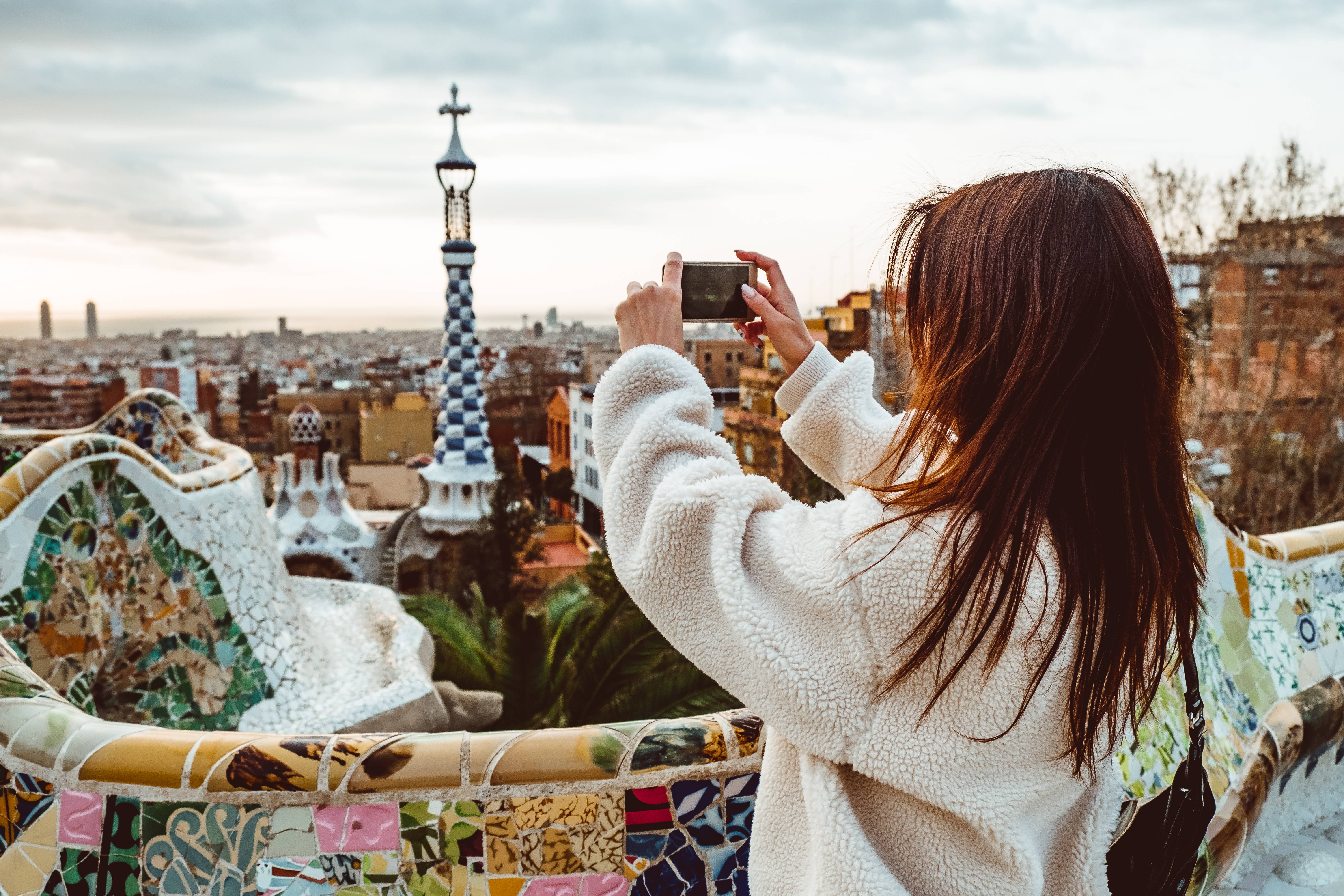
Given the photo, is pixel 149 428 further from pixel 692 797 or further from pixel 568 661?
pixel 692 797

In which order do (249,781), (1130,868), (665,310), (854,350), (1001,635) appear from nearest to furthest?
(1001,635) < (665,310) < (1130,868) < (249,781) < (854,350)

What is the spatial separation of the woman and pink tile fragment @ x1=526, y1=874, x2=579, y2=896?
564mm

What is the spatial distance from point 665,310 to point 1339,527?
2.69 meters

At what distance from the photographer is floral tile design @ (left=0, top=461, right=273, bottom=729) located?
151 inches

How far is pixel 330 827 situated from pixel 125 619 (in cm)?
340

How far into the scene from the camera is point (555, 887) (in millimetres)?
1519

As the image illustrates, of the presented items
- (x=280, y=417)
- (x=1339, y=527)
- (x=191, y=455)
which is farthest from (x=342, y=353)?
(x=1339, y=527)

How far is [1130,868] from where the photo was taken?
1.27m

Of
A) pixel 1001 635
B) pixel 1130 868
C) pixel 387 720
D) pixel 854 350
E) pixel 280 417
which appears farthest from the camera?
pixel 280 417

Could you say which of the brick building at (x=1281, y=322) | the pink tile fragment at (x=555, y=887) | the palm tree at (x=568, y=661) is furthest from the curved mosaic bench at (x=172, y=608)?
the brick building at (x=1281, y=322)

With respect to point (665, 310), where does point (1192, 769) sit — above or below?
below

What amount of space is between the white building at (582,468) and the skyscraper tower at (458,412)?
20.9 ft

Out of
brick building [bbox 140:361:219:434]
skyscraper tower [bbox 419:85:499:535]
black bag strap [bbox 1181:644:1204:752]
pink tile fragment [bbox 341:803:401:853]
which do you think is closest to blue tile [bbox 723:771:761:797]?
pink tile fragment [bbox 341:803:401:853]

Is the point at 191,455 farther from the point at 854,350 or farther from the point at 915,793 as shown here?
the point at 915,793
